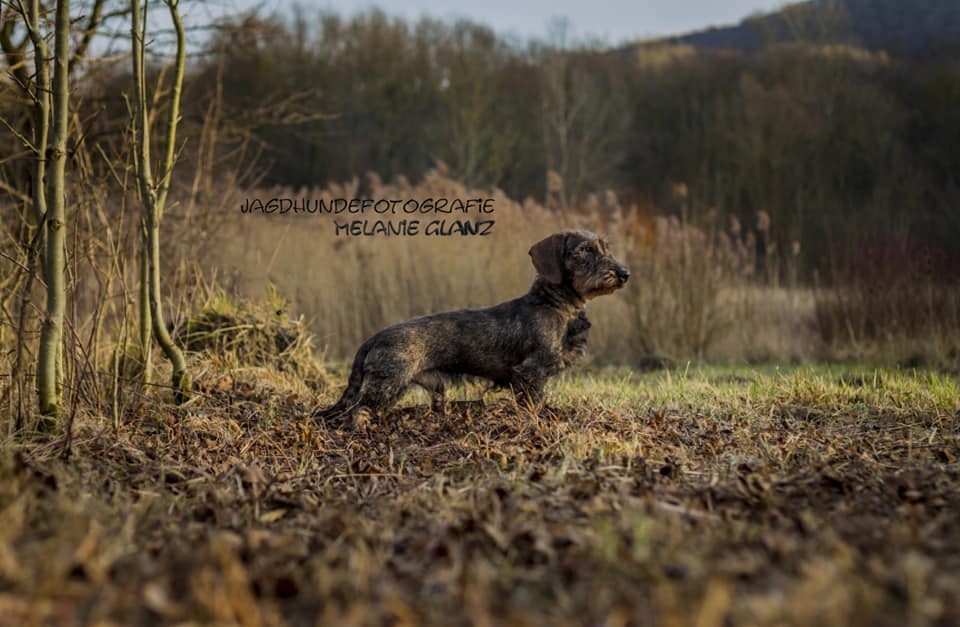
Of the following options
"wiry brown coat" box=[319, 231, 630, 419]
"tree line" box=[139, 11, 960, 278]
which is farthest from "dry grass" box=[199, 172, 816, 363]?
"tree line" box=[139, 11, 960, 278]

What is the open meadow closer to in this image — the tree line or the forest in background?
the forest in background

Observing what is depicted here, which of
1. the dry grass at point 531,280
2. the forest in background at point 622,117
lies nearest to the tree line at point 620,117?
the forest in background at point 622,117

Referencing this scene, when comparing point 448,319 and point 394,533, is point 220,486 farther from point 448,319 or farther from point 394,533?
point 448,319

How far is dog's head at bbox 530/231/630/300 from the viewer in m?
4.82

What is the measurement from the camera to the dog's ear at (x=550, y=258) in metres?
4.91

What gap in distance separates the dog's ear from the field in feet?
2.78

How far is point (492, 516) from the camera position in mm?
2639

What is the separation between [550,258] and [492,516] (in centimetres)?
256

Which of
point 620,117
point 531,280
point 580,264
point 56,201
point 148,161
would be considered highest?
point 620,117

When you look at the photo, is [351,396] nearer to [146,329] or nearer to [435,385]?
[435,385]

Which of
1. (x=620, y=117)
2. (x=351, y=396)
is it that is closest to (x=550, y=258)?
(x=351, y=396)

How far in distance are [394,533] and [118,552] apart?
2.71 ft

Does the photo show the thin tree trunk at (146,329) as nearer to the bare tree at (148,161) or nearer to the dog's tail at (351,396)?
the bare tree at (148,161)

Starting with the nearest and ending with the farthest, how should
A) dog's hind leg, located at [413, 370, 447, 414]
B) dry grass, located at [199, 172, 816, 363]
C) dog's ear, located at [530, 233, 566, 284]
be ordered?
dog's hind leg, located at [413, 370, 447, 414], dog's ear, located at [530, 233, 566, 284], dry grass, located at [199, 172, 816, 363]
